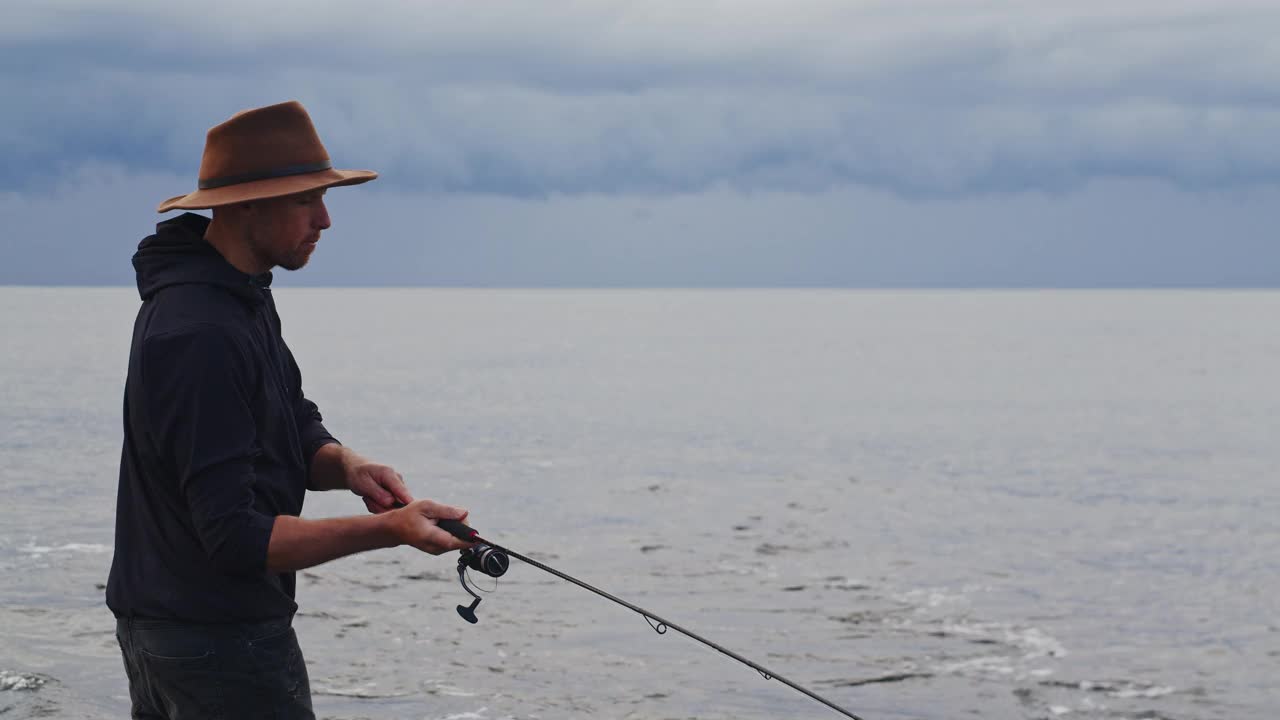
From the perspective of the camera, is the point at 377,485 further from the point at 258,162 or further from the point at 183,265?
the point at 258,162

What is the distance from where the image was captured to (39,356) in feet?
221

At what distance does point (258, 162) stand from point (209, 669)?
1279 millimetres

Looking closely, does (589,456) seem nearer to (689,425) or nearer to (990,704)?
(689,425)

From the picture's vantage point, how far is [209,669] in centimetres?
333

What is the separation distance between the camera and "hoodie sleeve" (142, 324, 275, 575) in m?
3.14

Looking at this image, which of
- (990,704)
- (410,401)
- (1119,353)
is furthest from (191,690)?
(1119,353)

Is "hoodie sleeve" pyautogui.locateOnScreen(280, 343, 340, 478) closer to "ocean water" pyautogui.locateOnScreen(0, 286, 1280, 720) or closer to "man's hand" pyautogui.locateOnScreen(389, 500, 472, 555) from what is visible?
"man's hand" pyautogui.locateOnScreen(389, 500, 472, 555)

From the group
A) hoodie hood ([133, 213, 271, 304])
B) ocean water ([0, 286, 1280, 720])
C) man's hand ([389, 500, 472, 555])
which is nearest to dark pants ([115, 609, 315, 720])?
man's hand ([389, 500, 472, 555])

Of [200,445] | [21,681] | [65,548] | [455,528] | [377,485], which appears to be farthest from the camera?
[65,548]

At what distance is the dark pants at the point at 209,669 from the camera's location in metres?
3.33

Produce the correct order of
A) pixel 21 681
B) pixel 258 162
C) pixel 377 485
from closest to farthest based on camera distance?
pixel 258 162 → pixel 377 485 → pixel 21 681

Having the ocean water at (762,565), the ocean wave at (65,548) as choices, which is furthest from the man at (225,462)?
the ocean wave at (65,548)

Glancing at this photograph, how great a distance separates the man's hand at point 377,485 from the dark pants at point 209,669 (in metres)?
0.58

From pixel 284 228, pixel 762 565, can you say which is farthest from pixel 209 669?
pixel 762 565
